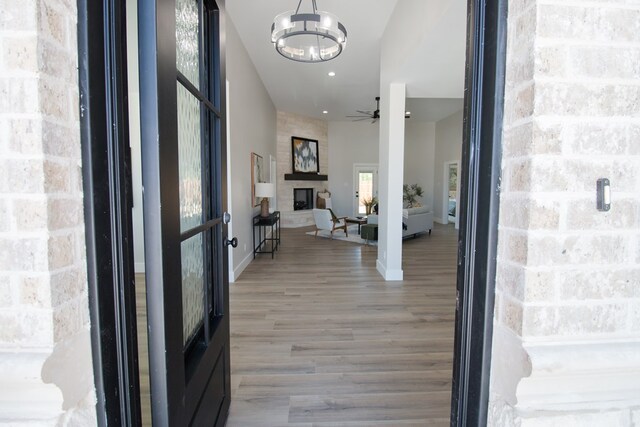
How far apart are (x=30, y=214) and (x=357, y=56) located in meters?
5.19

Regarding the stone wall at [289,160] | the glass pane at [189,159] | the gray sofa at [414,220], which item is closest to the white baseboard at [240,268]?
the glass pane at [189,159]

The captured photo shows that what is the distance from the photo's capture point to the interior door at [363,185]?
35.3ft

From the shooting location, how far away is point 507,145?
0.80m

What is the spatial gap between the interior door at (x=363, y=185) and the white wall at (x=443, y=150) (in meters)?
2.04

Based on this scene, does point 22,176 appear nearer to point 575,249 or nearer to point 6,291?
point 6,291

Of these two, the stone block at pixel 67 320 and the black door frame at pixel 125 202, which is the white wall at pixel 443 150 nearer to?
the black door frame at pixel 125 202

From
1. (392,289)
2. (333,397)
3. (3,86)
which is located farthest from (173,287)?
(392,289)

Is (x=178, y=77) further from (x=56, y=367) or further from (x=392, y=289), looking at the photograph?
(x=392, y=289)

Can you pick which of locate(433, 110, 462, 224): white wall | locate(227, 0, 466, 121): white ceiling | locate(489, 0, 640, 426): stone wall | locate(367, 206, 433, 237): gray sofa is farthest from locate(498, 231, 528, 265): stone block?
locate(433, 110, 462, 224): white wall

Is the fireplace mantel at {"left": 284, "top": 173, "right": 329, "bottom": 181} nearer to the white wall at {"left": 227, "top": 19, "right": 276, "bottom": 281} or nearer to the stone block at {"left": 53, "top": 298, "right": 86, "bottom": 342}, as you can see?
the white wall at {"left": 227, "top": 19, "right": 276, "bottom": 281}

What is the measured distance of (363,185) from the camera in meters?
10.9

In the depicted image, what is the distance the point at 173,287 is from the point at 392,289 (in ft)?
10.5

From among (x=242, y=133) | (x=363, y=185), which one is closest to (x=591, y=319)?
(x=242, y=133)

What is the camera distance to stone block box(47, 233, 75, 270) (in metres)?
0.66
